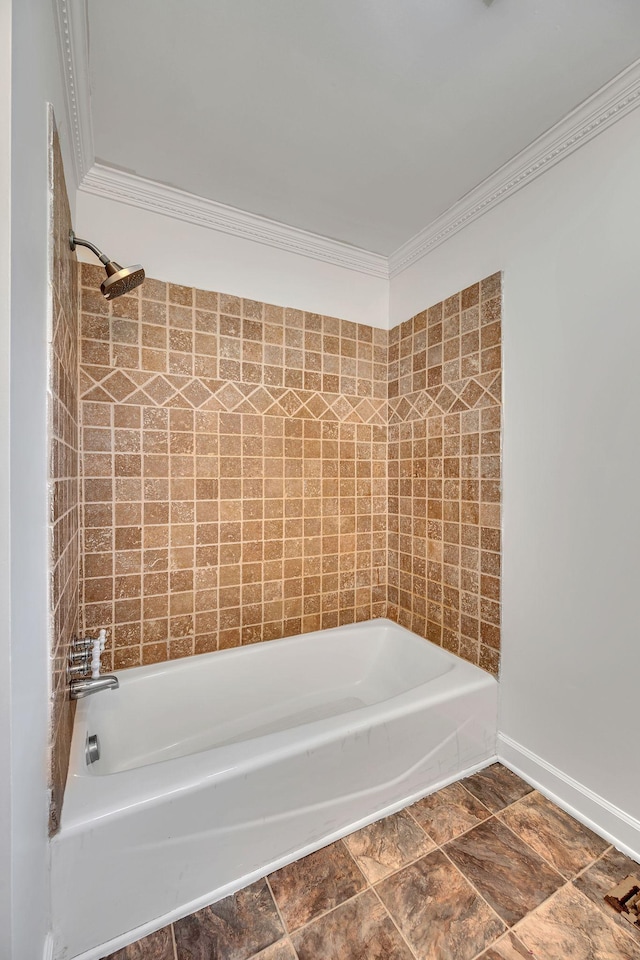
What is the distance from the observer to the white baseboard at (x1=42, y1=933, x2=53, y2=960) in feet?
3.11

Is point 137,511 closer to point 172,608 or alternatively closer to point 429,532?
point 172,608

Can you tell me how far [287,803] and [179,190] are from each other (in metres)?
2.44

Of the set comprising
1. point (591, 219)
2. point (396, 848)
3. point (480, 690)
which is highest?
point (591, 219)

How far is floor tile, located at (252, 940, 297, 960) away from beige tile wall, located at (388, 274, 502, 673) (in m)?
1.19

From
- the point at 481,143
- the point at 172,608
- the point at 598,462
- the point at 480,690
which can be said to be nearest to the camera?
the point at 598,462

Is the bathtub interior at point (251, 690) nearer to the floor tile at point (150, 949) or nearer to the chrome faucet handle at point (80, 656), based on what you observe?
the chrome faucet handle at point (80, 656)

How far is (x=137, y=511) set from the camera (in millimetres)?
1805

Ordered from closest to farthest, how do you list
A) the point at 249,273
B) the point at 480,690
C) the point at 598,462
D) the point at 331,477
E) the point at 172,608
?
1. the point at 598,462
2. the point at 480,690
3. the point at 172,608
4. the point at 249,273
5. the point at 331,477

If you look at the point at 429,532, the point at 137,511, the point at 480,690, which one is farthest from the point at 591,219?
the point at 137,511

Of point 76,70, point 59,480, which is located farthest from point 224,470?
point 76,70

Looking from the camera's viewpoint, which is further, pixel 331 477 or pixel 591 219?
pixel 331 477

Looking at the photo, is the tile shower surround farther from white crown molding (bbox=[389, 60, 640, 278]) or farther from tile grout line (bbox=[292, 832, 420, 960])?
tile grout line (bbox=[292, 832, 420, 960])

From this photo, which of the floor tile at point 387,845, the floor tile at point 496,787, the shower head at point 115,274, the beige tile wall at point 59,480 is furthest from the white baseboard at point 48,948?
the shower head at point 115,274

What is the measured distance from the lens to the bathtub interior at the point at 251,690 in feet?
5.40
